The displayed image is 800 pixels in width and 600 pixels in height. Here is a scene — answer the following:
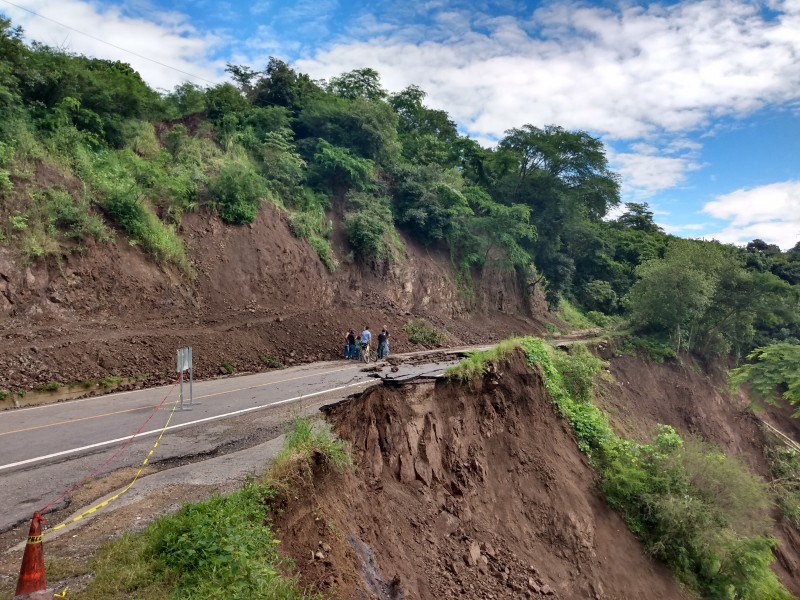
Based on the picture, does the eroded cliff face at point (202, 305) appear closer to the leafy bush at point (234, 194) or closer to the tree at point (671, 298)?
the leafy bush at point (234, 194)

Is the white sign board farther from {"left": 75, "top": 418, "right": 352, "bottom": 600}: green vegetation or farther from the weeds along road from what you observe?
{"left": 75, "top": 418, "right": 352, "bottom": 600}: green vegetation

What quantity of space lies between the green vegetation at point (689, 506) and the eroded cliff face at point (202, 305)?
856 centimetres

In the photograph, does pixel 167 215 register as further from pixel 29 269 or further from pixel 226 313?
pixel 29 269

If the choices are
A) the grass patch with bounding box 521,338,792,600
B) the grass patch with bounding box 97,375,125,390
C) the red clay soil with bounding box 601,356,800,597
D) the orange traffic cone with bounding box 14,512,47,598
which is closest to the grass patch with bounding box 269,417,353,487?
the orange traffic cone with bounding box 14,512,47,598

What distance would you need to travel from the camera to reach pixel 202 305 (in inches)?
716

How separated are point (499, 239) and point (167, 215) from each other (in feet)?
67.8

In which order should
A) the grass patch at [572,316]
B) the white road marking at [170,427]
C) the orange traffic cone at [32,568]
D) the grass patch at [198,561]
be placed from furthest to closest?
1. the grass patch at [572,316]
2. the white road marking at [170,427]
3. the grass patch at [198,561]
4. the orange traffic cone at [32,568]

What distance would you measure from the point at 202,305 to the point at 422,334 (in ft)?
34.4

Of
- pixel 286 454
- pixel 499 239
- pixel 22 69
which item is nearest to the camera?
pixel 286 454

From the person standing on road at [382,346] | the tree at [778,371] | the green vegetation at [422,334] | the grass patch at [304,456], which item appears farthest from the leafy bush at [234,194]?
the tree at [778,371]

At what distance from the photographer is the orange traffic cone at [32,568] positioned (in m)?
3.84

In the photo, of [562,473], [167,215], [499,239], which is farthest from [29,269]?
[499,239]

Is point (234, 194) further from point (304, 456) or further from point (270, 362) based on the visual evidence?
point (304, 456)

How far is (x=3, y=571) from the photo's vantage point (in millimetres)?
4414
